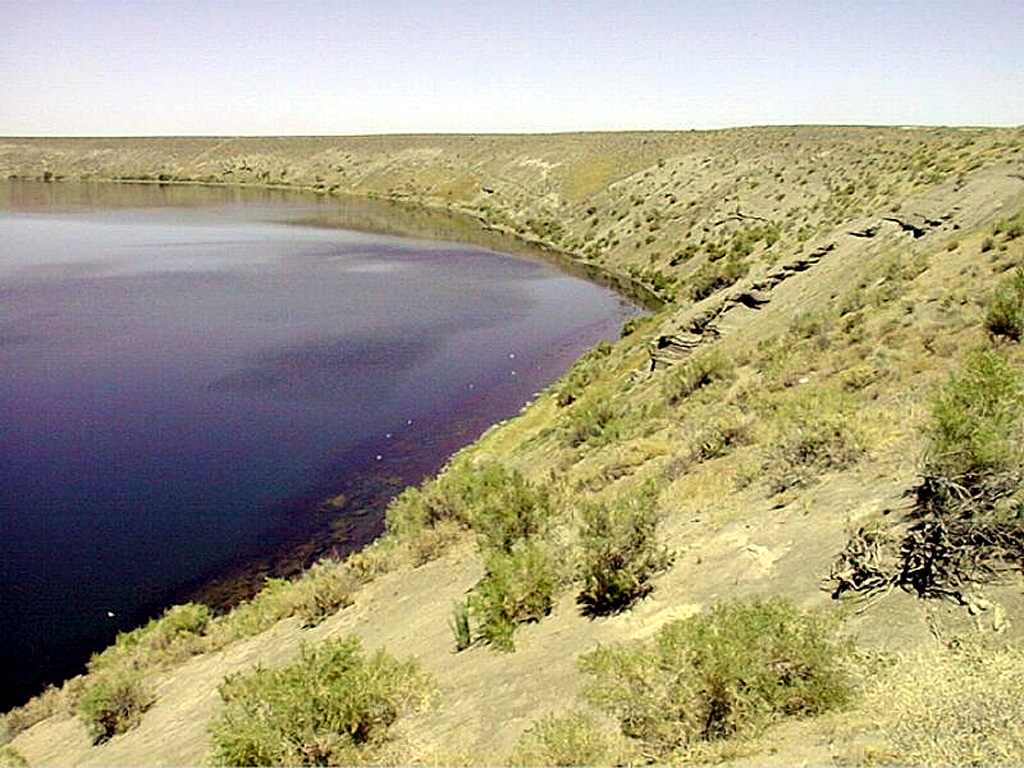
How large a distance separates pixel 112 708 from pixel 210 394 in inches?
746

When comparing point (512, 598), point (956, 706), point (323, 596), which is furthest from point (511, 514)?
point (956, 706)

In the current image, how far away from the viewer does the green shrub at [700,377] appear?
16797mm

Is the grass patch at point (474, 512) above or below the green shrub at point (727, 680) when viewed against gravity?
below

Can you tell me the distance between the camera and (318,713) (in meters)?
6.62

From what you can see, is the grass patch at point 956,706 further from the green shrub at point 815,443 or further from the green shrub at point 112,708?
the green shrub at point 112,708

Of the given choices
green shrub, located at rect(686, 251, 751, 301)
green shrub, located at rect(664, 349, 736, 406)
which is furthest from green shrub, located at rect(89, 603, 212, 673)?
Result: green shrub, located at rect(686, 251, 751, 301)

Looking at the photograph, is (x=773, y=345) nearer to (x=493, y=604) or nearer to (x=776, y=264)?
(x=776, y=264)

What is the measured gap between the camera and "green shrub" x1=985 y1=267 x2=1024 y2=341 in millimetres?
11883

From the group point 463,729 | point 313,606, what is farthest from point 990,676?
point 313,606

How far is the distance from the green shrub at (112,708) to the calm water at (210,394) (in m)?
4.52

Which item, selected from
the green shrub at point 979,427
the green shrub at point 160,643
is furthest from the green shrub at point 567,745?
the green shrub at point 160,643

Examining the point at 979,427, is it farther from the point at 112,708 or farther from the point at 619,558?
the point at 112,708

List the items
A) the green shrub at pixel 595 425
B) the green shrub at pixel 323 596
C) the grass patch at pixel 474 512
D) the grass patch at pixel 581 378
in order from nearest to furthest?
the grass patch at pixel 474 512, the green shrub at pixel 323 596, the green shrub at pixel 595 425, the grass patch at pixel 581 378

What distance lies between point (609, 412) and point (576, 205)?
61.1m
